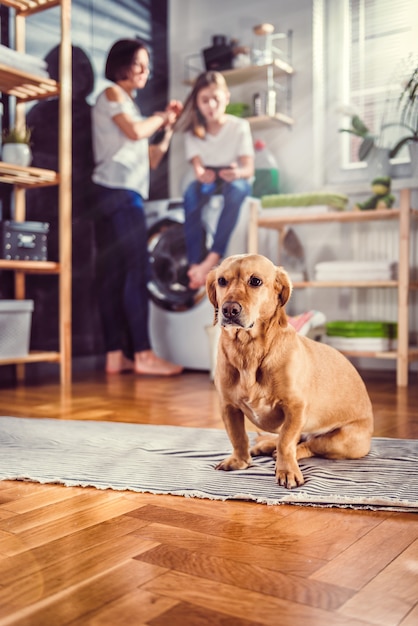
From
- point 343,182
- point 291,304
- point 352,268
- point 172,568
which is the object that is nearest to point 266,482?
point 172,568

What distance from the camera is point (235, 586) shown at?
0.79 metres

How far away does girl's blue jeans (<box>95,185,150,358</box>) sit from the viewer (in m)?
3.56

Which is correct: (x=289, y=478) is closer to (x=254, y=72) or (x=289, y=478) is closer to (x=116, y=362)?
(x=116, y=362)

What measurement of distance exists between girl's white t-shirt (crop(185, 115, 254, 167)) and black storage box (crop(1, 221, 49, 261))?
1327mm

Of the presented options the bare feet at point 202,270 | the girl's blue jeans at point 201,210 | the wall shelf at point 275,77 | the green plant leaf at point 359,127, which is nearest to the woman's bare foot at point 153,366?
the bare feet at point 202,270

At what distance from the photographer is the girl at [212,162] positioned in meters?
3.51

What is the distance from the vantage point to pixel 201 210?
11.8ft

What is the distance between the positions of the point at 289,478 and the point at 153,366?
224 centimetres

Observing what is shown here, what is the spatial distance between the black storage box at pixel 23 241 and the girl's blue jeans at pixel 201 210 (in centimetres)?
97

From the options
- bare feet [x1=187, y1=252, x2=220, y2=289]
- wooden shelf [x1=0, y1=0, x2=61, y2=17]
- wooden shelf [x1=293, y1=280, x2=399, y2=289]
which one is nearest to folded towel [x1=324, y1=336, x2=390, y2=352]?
wooden shelf [x1=293, y1=280, x2=399, y2=289]

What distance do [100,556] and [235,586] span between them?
22 cm

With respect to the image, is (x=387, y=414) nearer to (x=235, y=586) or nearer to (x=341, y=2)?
(x=235, y=586)

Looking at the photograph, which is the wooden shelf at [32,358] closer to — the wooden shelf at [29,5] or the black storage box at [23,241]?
the black storage box at [23,241]

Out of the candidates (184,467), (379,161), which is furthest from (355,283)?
(184,467)
